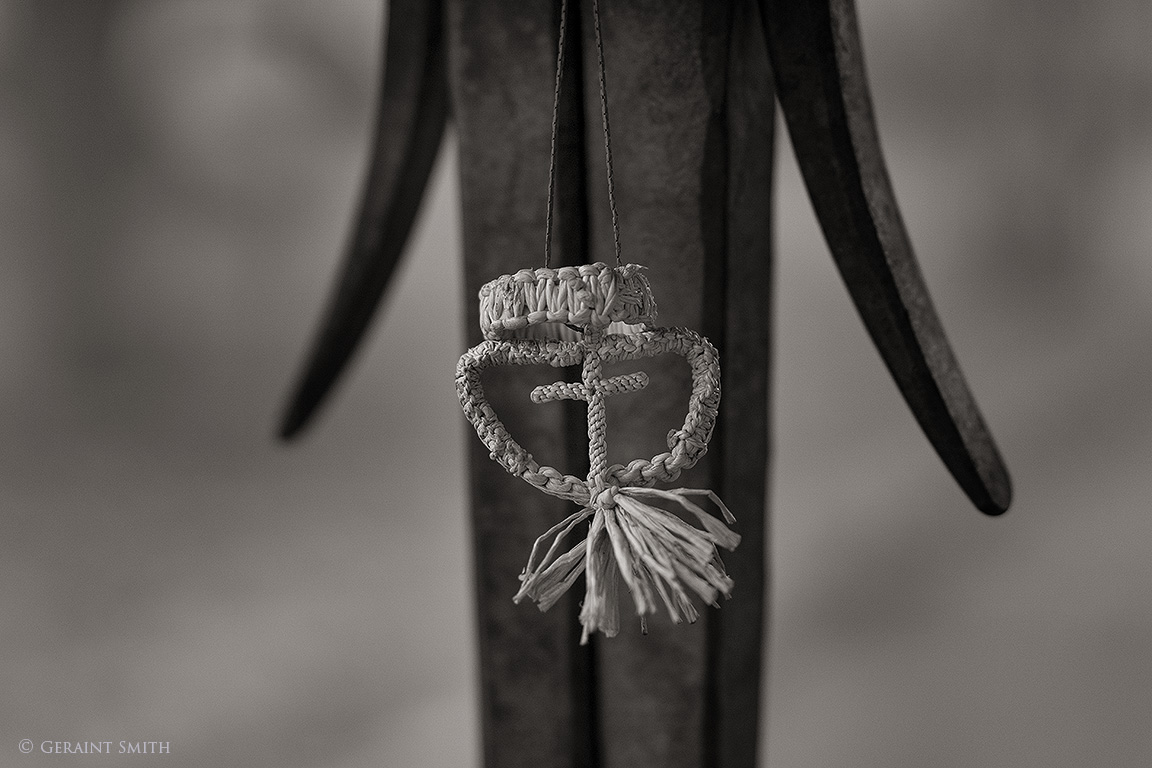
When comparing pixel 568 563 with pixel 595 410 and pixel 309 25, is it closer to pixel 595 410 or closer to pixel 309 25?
pixel 595 410

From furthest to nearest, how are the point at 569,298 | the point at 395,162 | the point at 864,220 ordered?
the point at 395,162, the point at 864,220, the point at 569,298

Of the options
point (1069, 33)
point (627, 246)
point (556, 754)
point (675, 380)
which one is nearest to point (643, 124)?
point (627, 246)

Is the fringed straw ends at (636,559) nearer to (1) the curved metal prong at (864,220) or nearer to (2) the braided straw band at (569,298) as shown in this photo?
(2) the braided straw band at (569,298)

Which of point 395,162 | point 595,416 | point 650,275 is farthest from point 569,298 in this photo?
point 395,162

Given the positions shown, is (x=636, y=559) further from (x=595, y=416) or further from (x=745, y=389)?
(x=745, y=389)

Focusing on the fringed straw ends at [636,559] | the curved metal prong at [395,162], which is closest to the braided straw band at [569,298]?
the fringed straw ends at [636,559]

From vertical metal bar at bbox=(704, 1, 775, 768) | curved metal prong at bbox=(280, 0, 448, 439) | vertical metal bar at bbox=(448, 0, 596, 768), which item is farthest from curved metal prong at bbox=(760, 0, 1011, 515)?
curved metal prong at bbox=(280, 0, 448, 439)
